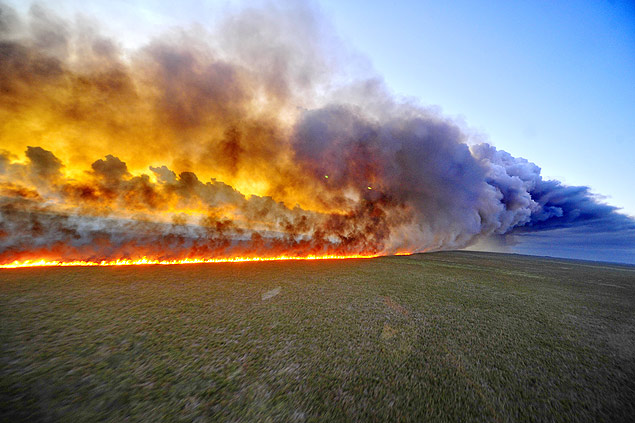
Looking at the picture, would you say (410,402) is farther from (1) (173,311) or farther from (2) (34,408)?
(1) (173,311)

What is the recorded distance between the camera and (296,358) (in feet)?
12.9

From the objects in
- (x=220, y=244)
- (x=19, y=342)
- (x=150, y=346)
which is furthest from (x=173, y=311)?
(x=220, y=244)

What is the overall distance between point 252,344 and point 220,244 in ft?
49.4

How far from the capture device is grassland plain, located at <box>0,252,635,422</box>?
2781 mm

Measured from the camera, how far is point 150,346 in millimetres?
4066

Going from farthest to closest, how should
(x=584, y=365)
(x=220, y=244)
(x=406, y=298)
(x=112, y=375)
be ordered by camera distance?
(x=220, y=244), (x=406, y=298), (x=584, y=365), (x=112, y=375)

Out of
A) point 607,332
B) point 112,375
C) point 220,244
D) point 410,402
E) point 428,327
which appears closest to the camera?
point 410,402

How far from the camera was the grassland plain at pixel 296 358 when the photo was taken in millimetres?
2781

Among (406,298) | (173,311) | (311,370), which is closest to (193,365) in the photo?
(311,370)

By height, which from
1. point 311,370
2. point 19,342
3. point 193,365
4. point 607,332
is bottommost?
point 607,332

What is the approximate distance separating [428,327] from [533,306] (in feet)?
20.6

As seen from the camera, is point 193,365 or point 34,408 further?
point 193,365

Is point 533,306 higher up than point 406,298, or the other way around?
point 406,298

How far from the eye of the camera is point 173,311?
5.85 m
